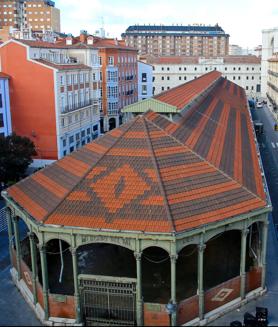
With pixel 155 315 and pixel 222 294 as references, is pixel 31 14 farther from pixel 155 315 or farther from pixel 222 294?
pixel 155 315

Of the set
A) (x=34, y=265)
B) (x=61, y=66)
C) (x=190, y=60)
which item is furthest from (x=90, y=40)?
(x=34, y=265)

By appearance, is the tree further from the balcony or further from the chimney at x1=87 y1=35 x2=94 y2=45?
the chimney at x1=87 y1=35 x2=94 y2=45

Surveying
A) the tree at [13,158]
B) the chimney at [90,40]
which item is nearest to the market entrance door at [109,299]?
the tree at [13,158]

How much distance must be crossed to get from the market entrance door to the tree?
1012 inches

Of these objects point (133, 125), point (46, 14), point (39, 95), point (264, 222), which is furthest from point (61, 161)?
point (46, 14)

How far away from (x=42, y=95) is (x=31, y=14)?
371 feet

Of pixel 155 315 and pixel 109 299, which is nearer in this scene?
pixel 155 315

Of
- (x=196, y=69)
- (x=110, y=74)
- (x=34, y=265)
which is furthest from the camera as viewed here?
(x=196, y=69)

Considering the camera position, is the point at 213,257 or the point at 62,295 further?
the point at 213,257

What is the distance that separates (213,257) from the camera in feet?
104

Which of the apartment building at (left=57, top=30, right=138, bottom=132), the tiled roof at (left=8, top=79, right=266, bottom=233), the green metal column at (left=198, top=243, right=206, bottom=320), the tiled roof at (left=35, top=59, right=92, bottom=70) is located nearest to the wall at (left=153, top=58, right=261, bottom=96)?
the apartment building at (left=57, top=30, right=138, bottom=132)

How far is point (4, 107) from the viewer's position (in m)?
59.0

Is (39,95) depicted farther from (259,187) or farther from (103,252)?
(259,187)

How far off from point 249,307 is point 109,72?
65.7m
